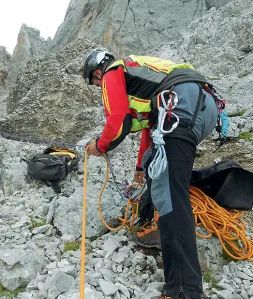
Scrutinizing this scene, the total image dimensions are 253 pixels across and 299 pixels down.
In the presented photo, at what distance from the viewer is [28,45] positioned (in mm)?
25141

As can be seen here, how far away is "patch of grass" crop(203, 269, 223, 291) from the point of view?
155 inches

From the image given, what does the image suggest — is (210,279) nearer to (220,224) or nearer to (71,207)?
(220,224)

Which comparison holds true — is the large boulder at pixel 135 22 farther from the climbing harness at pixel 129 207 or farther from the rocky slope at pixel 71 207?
the climbing harness at pixel 129 207

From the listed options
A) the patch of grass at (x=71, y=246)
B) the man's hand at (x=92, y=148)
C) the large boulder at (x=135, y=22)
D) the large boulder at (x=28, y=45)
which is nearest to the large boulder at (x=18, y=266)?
the patch of grass at (x=71, y=246)

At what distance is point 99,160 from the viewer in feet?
22.4

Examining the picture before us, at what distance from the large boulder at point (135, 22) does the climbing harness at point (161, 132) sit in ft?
56.3

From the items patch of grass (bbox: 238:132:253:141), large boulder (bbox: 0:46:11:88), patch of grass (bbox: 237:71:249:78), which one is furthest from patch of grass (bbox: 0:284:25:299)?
large boulder (bbox: 0:46:11:88)

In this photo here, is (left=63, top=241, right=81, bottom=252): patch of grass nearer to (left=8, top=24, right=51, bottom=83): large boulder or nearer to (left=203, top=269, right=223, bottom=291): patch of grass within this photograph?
(left=203, top=269, right=223, bottom=291): patch of grass

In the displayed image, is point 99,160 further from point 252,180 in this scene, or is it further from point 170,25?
point 170,25

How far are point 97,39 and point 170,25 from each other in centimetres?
460

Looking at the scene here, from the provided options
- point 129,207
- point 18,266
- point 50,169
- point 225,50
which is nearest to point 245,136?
point 129,207

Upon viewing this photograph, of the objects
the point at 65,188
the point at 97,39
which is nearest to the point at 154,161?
the point at 65,188

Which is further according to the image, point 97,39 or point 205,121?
point 97,39

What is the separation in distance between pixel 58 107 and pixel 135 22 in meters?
14.6
